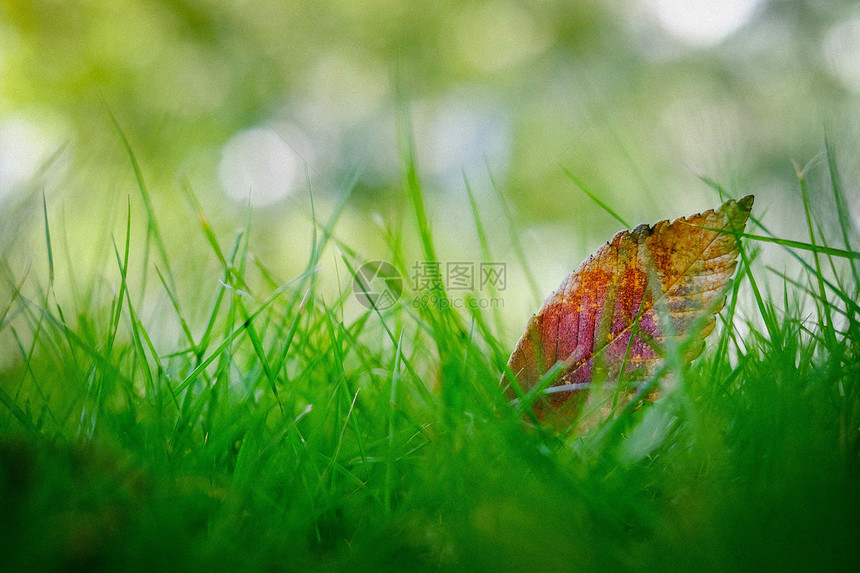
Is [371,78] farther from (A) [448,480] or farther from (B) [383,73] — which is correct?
(A) [448,480]

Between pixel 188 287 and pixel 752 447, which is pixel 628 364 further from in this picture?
pixel 188 287

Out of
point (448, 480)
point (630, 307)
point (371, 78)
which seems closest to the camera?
point (448, 480)

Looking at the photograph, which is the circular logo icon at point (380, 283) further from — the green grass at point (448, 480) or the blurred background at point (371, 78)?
the blurred background at point (371, 78)

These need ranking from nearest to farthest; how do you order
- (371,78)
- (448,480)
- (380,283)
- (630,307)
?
(448,480)
(630,307)
(380,283)
(371,78)

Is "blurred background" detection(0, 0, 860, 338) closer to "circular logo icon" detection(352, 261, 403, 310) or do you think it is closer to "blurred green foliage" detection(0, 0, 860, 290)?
"blurred green foliage" detection(0, 0, 860, 290)

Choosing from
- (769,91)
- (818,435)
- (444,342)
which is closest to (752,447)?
(818,435)

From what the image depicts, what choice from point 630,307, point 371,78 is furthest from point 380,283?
point 371,78
